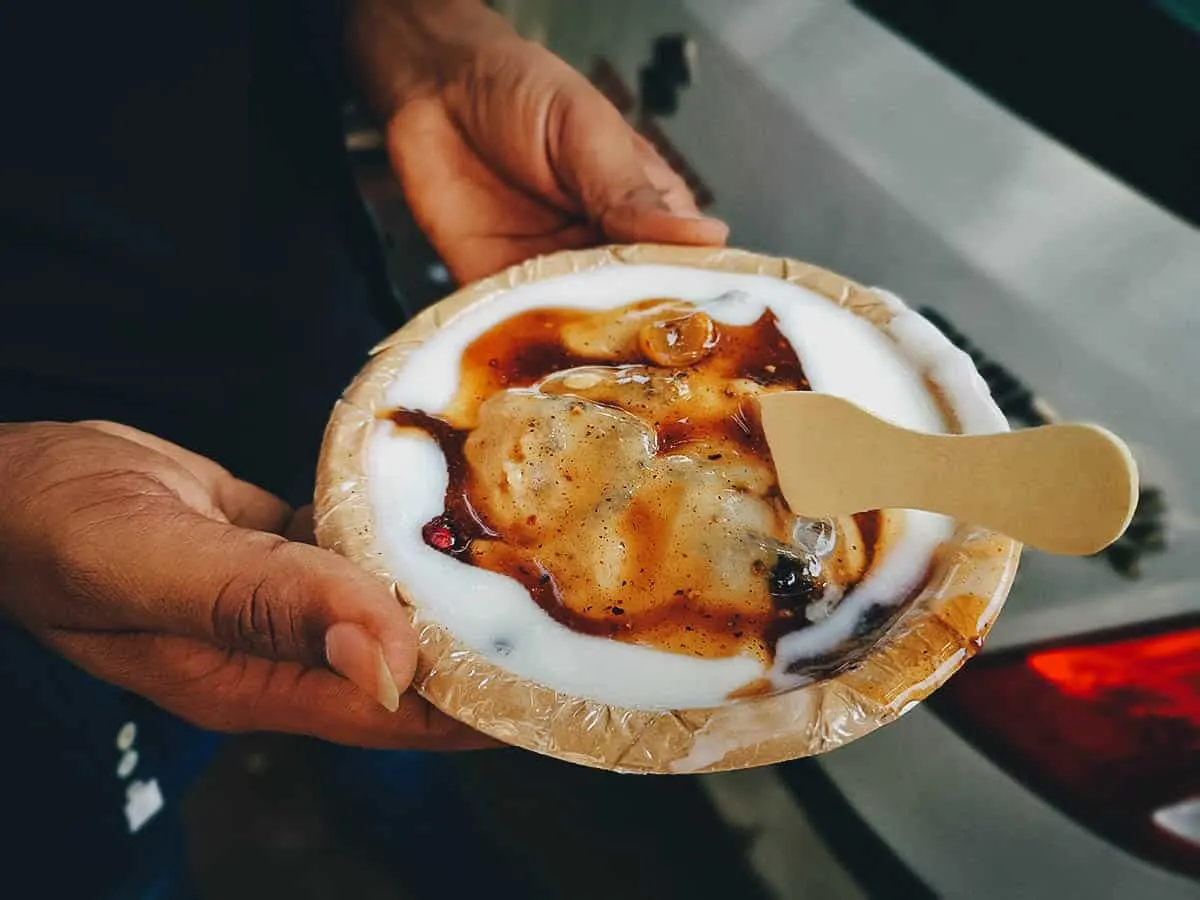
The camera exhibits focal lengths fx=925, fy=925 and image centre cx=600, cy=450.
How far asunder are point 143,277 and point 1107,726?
1.50 metres

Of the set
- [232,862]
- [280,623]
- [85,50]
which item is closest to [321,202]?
[85,50]

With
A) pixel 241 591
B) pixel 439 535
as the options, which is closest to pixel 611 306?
pixel 439 535

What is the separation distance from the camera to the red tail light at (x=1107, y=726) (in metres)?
1.01

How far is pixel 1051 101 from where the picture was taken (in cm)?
142

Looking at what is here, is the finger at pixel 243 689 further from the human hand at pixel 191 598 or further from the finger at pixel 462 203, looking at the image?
the finger at pixel 462 203

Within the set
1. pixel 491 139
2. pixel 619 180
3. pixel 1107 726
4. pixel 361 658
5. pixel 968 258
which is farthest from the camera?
pixel 491 139

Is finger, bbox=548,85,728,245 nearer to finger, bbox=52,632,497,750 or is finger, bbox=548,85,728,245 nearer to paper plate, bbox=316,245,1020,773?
paper plate, bbox=316,245,1020,773

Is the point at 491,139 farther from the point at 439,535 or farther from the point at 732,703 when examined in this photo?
the point at 732,703

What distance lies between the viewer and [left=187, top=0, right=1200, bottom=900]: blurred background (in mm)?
1063

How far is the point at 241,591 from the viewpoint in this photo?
957 mm

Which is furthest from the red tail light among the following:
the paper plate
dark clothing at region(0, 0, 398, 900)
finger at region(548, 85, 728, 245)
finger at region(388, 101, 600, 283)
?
dark clothing at region(0, 0, 398, 900)

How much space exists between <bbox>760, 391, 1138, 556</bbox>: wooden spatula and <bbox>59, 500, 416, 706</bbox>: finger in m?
0.47

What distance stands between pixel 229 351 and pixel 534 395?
28.3 inches

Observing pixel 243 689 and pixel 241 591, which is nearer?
pixel 241 591
